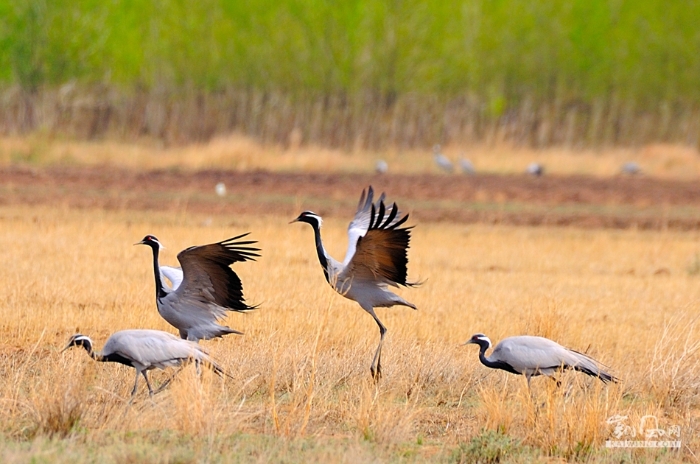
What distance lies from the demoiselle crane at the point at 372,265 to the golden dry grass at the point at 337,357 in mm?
391

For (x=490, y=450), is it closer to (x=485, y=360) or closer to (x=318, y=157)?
(x=485, y=360)

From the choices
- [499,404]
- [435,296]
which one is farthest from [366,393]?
[435,296]

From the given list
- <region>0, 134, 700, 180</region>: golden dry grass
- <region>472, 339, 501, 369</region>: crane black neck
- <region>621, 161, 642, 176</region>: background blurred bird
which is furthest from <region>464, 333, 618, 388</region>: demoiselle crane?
<region>621, 161, 642, 176</region>: background blurred bird

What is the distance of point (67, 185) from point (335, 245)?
741 centimetres

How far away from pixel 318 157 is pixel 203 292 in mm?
18945

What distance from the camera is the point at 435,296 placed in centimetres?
1134

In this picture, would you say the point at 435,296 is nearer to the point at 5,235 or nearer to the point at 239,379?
the point at 239,379

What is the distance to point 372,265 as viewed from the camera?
26.5ft

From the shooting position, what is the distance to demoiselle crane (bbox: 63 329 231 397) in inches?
261

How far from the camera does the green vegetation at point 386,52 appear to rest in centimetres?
2942

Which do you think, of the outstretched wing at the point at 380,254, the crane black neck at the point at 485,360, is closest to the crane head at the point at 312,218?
the outstretched wing at the point at 380,254

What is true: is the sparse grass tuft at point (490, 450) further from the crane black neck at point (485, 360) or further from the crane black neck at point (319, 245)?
the crane black neck at point (319, 245)

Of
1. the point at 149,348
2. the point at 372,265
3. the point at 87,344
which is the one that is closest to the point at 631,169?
the point at 372,265

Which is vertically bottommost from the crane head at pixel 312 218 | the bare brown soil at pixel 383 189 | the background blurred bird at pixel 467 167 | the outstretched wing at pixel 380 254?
the outstretched wing at pixel 380 254
